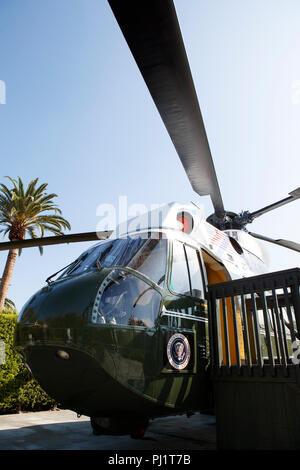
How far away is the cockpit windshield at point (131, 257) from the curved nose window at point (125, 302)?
1.00 feet

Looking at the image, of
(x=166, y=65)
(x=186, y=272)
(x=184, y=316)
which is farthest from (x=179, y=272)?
(x=166, y=65)

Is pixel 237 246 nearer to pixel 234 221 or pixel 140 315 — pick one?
pixel 234 221

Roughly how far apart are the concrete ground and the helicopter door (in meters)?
1.58

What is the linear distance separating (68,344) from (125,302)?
649 millimetres

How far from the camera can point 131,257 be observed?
12.5 feet

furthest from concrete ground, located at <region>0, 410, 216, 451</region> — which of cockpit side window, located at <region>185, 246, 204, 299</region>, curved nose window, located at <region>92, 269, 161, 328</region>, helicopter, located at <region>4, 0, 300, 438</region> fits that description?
curved nose window, located at <region>92, 269, 161, 328</region>

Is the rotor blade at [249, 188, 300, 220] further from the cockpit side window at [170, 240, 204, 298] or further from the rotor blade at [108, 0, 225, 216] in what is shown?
the rotor blade at [108, 0, 225, 216]

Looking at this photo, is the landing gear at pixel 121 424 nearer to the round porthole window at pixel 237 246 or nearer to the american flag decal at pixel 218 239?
the american flag decal at pixel 218 239

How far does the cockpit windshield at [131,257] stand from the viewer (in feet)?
12.2

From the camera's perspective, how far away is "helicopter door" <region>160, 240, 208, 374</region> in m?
3.40

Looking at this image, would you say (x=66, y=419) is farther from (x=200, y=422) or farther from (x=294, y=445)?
(x=294, y=445)

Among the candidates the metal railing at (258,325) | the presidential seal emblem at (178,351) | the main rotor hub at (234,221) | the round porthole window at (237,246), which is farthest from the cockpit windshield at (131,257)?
the main rotor hub at (234,221)
